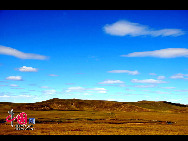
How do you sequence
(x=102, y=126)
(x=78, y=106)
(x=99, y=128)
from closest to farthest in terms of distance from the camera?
(x=99, y=128), (x=102, y=126), (x=78, y=106)

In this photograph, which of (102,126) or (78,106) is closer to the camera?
(102,126)

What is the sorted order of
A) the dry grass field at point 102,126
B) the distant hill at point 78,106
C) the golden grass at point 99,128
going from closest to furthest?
the golden grass at point 99,128 → the dry grass field at point 102,126 → the distant hill at point 78,106

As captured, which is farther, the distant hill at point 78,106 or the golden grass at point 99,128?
the distant hill at point 78,106

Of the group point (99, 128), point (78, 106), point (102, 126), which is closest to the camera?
point (99, 128)

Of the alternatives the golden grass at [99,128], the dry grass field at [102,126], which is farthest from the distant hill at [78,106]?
the golden grass at [99,128]

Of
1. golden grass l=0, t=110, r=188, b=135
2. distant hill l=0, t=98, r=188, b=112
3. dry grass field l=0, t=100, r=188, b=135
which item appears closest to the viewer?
golden grass l=0, t=110, r=188, b=135

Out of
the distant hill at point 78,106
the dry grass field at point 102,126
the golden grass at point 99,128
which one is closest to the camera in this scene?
the golden grass at point 99,128

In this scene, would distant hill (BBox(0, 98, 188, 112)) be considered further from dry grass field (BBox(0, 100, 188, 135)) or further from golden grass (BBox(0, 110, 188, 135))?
golden grass (BBox(0, 110, 188, 135))

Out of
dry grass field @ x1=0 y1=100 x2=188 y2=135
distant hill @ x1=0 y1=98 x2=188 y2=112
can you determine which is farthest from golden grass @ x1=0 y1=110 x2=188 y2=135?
distant hill @ x1=0 y1=98 x2=188 y2=112

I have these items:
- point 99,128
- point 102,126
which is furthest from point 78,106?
point 99,128

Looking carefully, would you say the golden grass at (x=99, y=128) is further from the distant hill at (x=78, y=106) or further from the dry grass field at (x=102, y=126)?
the distant hill at (x=78, y=106)

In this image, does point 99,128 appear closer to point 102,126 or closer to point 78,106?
point 102,126
